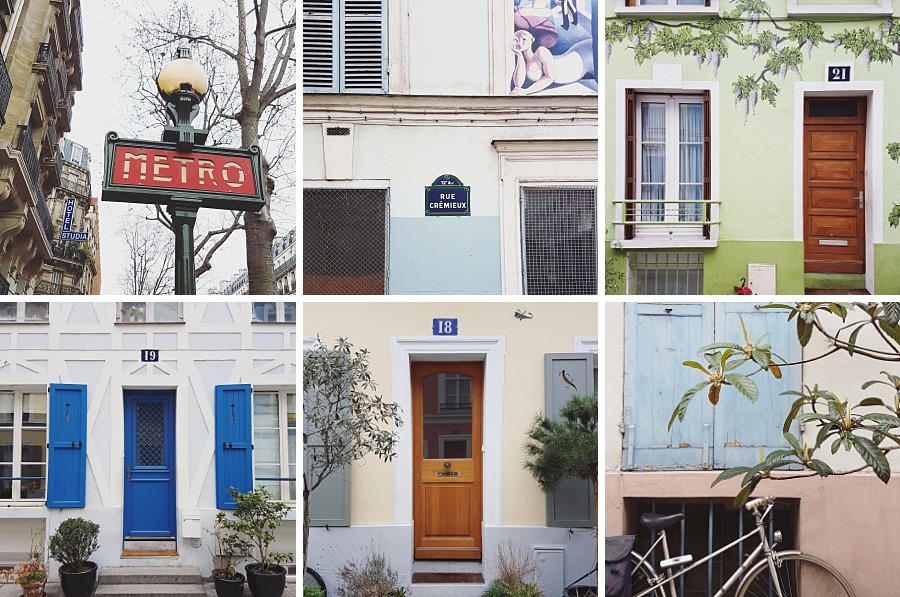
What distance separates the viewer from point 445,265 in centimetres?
360

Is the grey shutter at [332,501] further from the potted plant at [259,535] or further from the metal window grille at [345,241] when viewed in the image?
the metal window grille at [345,241]

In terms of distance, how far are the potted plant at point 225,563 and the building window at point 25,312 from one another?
104cm

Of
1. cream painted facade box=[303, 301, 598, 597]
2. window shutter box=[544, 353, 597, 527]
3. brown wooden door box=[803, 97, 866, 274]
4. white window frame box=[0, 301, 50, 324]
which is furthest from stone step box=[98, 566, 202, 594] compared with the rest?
brown wooden door box=[803, 97, 866, 274]

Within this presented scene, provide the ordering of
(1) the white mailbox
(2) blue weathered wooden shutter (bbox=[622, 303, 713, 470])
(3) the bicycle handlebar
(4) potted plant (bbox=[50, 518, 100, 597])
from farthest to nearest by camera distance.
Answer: (1) the white mailbox < (4) potted plant (bbox=[50, 518, 100, 597]) < (2) blue weathered wooden shutter (bbox=[622, 303, 713, 470]) < (3) the bicycle handlebar

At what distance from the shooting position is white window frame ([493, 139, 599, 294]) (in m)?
3.60

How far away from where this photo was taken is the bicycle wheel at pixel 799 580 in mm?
3432

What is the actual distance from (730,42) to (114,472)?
Answer: 296 cm

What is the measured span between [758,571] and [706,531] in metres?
0.23

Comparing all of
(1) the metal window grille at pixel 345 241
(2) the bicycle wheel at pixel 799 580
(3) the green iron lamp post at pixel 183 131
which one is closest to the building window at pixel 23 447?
(3) the green iron lamp post at pixel 183 131

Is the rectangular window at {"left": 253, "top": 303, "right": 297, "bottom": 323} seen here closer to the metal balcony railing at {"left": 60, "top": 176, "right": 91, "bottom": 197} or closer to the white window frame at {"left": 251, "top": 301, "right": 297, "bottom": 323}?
the white window frame at {"left": 251, "top": 301, "right": 297, "bottom": 323}

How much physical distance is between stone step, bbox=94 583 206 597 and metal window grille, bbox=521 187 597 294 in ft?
5.80

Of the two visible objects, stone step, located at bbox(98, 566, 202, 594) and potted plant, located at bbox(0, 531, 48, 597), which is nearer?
potted plant, located at bbox(0, 531, 48, 597)

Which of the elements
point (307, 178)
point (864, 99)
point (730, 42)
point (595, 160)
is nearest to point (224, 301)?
point (307, 178)

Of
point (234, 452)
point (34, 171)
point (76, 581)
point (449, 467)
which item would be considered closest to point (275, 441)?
point (234, 452)
